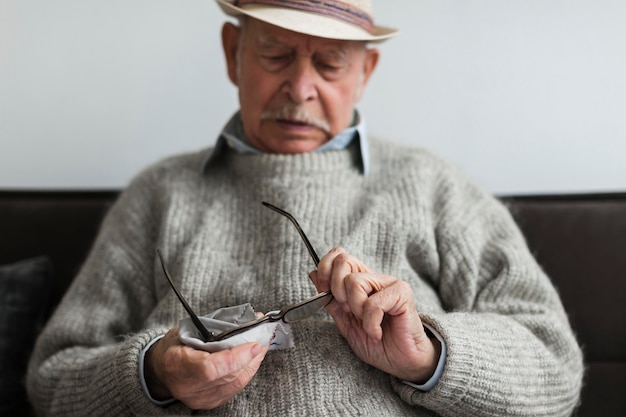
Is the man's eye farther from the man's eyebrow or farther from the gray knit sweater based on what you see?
the gray knit sweater

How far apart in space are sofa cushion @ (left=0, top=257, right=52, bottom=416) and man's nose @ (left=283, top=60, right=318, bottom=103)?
2.39 feet

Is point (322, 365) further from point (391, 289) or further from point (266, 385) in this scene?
point (391, 289)

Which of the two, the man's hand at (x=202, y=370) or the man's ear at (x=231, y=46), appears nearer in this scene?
the man's hand at (x=202, y=370)

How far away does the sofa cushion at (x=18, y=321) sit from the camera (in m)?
1.60

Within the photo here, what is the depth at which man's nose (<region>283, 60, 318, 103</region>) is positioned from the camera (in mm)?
1463

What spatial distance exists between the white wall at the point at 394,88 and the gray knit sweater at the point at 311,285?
0.32 m

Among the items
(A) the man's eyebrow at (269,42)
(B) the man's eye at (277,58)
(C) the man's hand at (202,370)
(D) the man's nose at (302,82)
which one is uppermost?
(A) the man's eyebrow at (269,42)

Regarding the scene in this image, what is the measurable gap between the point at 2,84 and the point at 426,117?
1.10m

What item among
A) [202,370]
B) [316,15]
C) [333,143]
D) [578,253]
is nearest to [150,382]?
[202,370]

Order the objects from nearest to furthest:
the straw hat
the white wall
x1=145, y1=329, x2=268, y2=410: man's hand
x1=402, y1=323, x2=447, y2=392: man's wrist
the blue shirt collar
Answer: x1=145, y1=329, x2=268, y2=410: man's hand < x1=402, y1=323, x2=447, y2=392: man's wrist < the straw hat < the blue shirt collar < the white wall

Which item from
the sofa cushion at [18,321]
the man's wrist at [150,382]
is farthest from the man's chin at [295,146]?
the sofa cushion at [18,321]

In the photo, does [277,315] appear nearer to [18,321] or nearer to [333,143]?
[333,143]

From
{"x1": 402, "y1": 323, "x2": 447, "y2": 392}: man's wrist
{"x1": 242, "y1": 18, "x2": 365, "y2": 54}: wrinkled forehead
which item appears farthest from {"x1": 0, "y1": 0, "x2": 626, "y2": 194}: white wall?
{"x1": 402, "y1": 323, "x2": 447, "y2": 392}: man's wrist

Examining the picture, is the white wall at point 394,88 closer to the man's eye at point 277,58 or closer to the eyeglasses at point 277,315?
the man's eye at point 277,58
